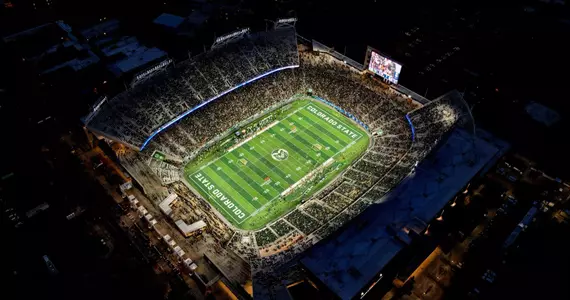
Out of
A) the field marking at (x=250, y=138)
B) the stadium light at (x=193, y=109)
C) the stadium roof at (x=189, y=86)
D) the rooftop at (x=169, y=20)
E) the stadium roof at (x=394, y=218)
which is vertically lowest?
the field marking at (x=250, y=138)

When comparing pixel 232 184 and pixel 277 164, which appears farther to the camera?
pixel 277 164

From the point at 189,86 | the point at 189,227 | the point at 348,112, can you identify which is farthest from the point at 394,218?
the point at 189,86

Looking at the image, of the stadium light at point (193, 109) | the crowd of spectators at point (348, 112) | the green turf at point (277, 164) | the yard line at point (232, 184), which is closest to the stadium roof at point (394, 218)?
the crowd of spectators at point (348, 112)

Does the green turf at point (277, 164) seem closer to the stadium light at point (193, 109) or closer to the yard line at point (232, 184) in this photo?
the yard line at point (232, 184)

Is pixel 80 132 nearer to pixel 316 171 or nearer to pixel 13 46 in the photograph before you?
pixel 13 46

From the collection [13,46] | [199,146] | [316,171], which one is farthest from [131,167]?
[13,46]

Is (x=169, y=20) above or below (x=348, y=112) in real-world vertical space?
above

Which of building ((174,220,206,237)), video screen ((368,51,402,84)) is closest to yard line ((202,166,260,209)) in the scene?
building ((174,220,206,237))

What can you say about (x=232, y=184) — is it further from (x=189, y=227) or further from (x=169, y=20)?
(x=169, y=20)
